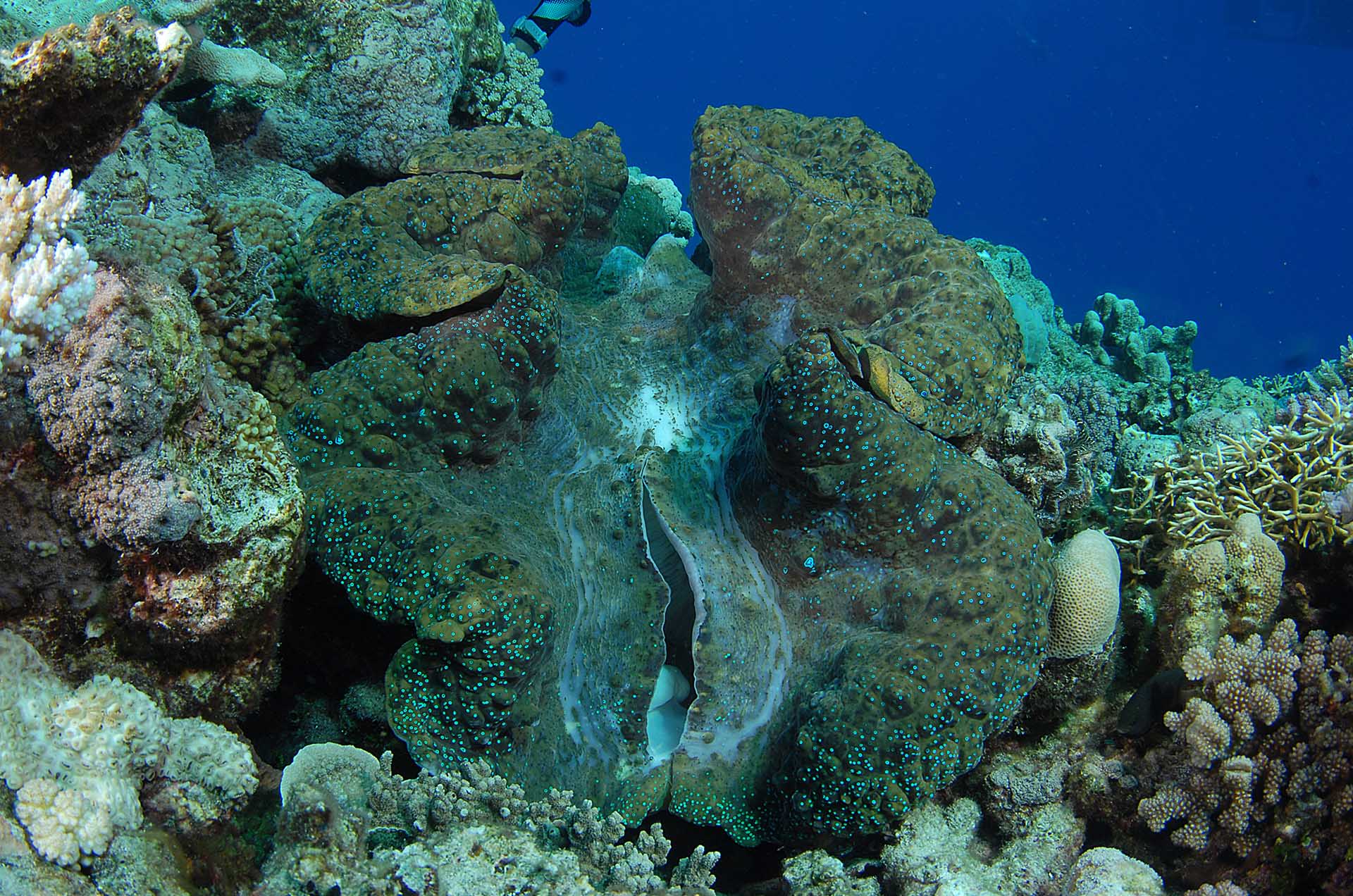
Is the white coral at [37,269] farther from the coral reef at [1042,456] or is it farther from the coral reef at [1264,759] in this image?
the coral reef at [1264,759]

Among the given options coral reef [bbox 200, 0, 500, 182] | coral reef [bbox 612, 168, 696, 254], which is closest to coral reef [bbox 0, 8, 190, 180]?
coral reef [bbox 200, 0, 500, 182]

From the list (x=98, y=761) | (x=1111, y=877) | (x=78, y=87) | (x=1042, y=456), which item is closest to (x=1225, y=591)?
(x=1042, y=456)

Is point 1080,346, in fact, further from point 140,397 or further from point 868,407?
point 140,397

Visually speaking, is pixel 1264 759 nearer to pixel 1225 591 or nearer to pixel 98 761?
pixel 1225 591

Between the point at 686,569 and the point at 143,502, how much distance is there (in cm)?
183

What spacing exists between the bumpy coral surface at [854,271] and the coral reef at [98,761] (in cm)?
276

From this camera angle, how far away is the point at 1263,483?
360cm

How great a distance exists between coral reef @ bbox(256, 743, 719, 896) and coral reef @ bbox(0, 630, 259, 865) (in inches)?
8.2

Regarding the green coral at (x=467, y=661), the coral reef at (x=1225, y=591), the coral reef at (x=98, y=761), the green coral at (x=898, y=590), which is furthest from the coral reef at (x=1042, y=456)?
the coral reef at (x=98, y=761)

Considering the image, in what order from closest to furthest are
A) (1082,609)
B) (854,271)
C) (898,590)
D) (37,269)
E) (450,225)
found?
(37,269) < (898,590) < (1082,609) < (450,225) < (854,271)

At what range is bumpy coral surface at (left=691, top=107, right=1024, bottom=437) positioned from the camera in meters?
3.15

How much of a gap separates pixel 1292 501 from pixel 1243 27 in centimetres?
6025

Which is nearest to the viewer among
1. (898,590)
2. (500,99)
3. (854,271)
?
(898,590)

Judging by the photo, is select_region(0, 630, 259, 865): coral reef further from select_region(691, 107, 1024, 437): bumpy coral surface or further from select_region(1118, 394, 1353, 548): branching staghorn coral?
select_region(1118, 394, 1353, 548): branching staghorn coral
